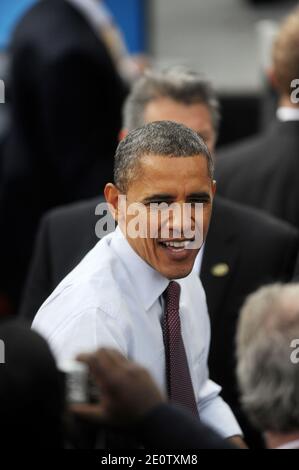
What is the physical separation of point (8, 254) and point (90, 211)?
202cm

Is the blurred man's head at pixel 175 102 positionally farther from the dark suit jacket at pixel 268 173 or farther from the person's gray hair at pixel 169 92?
the dark suit jacket at pixel 268 173

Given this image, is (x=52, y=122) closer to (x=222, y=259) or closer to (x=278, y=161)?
(x=278, y=161)

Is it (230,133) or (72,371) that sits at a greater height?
(72,371)

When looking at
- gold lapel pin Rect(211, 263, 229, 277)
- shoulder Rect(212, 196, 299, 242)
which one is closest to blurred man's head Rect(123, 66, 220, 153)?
shoulder Rect(212, 196, 299, 242)

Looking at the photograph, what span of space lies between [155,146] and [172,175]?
0.06 m

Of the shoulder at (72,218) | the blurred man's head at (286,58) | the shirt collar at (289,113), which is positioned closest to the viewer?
the shoulder at (72,218)

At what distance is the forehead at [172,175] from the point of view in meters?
2.19

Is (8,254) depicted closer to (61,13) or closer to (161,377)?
(61,13)

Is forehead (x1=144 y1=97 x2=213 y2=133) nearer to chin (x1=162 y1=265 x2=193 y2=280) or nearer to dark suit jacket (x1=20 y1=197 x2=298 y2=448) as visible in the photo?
dark suit jacket (x1=20 y1=197 x2=298 y2=448)

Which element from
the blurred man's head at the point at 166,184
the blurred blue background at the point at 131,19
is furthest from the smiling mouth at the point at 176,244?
the blurred blue background at the point at 131,19

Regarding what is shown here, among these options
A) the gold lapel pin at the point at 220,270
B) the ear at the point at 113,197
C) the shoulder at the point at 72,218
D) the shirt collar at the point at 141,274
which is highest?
the ear at the point at 113,197

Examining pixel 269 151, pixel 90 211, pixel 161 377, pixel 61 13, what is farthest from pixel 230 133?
pixel 161 377

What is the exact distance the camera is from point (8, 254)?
520cm

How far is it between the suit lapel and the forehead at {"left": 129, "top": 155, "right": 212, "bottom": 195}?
53 cm
